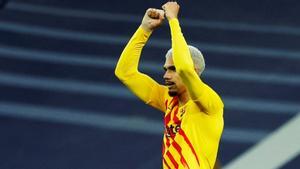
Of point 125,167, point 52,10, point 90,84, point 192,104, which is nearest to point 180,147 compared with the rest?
point 192,104

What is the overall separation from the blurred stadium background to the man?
99.0 inches

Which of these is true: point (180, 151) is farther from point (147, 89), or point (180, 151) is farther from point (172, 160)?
point (147, 89)

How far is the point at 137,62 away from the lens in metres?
4.47

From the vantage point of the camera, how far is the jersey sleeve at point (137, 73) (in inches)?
175

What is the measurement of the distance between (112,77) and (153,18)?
155 inches

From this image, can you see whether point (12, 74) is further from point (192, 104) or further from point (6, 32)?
point (192, 104)

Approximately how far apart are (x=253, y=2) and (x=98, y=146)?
4011 mm

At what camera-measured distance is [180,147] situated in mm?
4141

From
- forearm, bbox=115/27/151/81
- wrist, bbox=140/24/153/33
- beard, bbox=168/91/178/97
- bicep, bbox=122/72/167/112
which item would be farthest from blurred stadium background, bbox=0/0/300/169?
beard, bbox=168/91/178/97

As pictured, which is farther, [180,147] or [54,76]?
[54,76]

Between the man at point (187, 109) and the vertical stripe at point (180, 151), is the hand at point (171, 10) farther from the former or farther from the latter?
the vertical stripe at point (180, 151)

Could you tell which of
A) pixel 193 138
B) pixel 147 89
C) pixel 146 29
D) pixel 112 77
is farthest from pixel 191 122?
pixel 112 77

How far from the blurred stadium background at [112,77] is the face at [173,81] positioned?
2583mm

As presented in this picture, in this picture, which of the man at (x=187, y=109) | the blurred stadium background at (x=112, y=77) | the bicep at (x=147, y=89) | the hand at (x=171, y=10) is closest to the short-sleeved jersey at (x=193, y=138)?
the man at (x=187, y=109)
